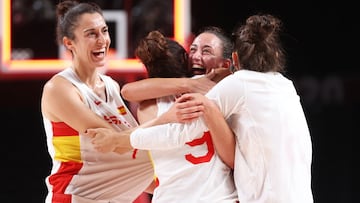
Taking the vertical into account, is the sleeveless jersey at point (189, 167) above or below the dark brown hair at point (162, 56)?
below

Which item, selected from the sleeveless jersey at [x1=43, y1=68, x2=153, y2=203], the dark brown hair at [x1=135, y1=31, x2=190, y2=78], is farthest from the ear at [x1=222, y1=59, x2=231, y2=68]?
the sleeveless jersey at [x1=43, y1=68, x2=153, y2=203]

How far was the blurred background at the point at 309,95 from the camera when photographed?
6.11 meters

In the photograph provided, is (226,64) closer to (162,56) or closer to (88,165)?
(162,56)

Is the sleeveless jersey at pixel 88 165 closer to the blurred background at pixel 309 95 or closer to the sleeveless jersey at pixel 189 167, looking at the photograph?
the sleeveless jersey at pixel 189 167

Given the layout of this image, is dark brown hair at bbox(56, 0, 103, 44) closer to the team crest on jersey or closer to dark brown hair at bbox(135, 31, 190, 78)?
Answer: the team crest on jersey

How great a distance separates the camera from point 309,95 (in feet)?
20.3

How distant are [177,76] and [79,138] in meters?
0.50

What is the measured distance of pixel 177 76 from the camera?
10.1 feet

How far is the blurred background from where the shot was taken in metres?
6.11

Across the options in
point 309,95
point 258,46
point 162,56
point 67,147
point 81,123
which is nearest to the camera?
point 258,46

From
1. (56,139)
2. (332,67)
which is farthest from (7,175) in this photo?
(56,139)

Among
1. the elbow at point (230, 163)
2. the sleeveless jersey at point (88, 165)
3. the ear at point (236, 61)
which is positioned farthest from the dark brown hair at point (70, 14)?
the elbow at point (230, 163)

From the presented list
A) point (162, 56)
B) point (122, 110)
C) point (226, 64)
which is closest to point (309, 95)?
point (122, 110)

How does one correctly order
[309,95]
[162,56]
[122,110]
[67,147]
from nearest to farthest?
[162,56], [67,147], [122,110], [309,95]
